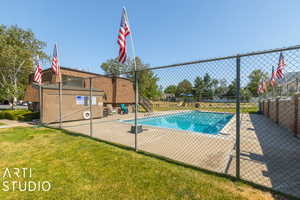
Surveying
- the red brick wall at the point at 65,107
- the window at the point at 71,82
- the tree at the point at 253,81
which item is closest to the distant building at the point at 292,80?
the tree at the point at 253,81

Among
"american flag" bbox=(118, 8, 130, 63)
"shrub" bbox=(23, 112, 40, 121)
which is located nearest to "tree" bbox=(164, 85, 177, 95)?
"american flag" bbox=(118, 8, 130, 63)

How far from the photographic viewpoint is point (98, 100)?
1121 centimetres

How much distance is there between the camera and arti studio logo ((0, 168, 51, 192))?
206 cm

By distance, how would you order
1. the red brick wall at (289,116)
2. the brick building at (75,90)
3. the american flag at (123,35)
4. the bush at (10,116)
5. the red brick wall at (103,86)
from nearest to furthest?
the american flag at (123,35)
the red brick wall at (289,116)
the brick building at (75,90)
the bush at (10,116)
the red brick wall at (103,86)

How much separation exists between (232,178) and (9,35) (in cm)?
2723

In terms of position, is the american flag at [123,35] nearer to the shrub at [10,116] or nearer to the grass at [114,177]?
the grass at [114,177]

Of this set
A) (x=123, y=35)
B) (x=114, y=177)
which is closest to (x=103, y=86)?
(x=123, y=35)

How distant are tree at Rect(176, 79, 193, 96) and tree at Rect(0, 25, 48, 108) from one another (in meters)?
17.2

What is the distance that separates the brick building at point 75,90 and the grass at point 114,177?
2383mm

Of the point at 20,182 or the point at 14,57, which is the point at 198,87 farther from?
the point at 14,57

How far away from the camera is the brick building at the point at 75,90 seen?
8094 millimetres

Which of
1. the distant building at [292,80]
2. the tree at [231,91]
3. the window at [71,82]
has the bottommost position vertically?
the tree at [231,91]

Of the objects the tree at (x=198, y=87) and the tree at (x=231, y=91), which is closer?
the tree at (x=231, y=91)

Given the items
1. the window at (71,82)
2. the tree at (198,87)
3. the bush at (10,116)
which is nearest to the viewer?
the tree at (198,87)
